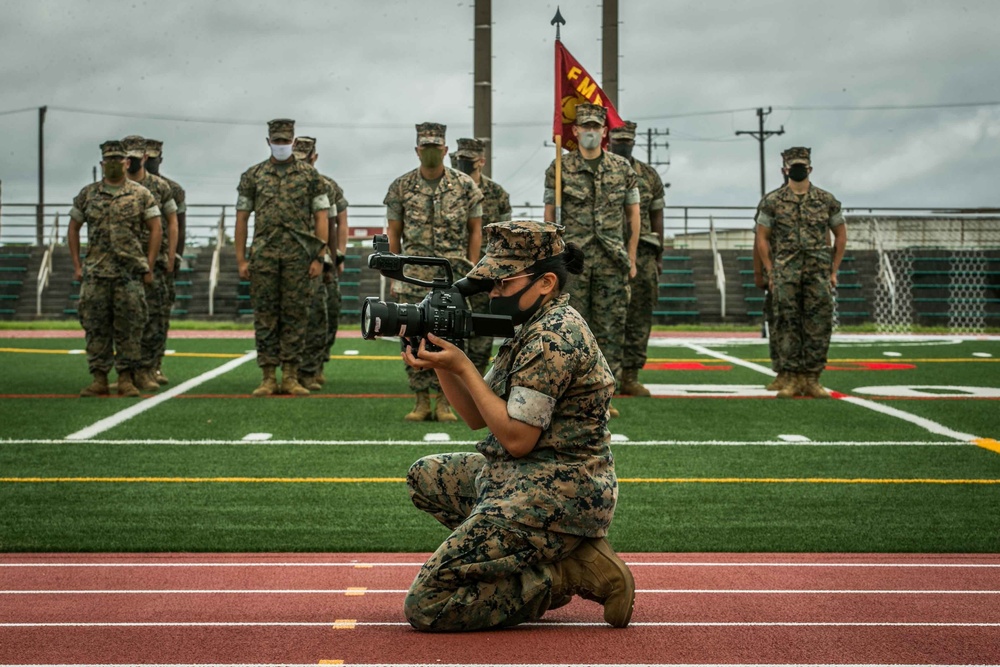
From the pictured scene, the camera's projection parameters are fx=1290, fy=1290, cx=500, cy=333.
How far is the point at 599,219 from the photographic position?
11211mm

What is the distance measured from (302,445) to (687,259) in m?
29.6

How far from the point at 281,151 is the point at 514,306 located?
312 inches

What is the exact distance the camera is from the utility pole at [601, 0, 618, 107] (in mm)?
20453

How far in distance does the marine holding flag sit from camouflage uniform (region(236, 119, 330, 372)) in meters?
2.40

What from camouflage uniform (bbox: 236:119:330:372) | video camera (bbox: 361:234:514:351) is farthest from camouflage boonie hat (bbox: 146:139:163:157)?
video camera (bbox: 361:234:514:351)

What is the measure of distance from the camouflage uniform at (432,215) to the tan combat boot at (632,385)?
2826mm

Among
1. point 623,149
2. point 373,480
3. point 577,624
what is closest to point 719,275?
point 623,149

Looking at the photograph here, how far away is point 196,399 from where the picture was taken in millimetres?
12148

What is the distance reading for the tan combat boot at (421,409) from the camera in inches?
418

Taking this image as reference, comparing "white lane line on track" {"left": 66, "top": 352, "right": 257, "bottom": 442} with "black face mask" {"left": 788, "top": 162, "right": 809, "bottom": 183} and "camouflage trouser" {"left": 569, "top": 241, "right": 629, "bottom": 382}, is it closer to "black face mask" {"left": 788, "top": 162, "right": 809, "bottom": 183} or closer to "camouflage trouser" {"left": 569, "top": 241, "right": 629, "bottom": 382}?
"camouflage trouser" {"left": 569, "top": 241, "right": 629, "bottom": 382}

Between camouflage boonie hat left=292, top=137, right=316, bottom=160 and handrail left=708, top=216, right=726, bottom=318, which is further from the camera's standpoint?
handrail left=708, top=216, right=726, bottom=318

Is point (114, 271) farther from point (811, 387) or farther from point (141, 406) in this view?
point (811, 387)

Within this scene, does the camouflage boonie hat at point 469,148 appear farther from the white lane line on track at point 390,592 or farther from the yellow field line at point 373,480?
the white lane line on track at point 390,592

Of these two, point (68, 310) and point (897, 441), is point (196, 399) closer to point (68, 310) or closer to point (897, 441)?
point (897, 441)
